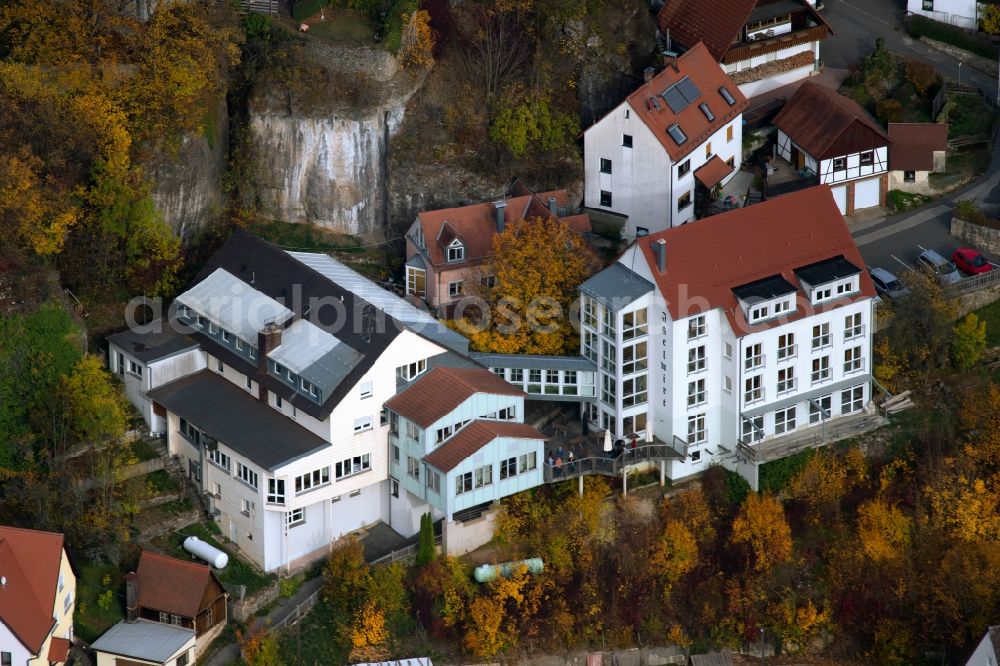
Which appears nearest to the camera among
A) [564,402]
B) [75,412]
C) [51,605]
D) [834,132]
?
[51,605]

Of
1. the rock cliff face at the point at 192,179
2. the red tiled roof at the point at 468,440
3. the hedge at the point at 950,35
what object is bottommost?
the red tiled roof at the point at 468,440

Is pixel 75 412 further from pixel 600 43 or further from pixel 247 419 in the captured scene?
pixel 600 43

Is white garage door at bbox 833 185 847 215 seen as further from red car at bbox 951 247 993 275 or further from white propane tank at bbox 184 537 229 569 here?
white propane tank at bbox 184 537 229 569

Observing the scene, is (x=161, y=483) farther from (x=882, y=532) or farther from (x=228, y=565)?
(x=882, y=532)

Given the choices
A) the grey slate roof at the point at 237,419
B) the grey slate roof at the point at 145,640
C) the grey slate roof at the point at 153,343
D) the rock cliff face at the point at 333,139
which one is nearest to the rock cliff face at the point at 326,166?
the rock cliff face at the point at 333,139

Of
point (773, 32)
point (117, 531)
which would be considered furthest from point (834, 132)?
point (117, 531)

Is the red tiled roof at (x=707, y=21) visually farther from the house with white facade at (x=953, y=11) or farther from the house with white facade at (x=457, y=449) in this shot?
the house with white facade at (x=457, y=449)
